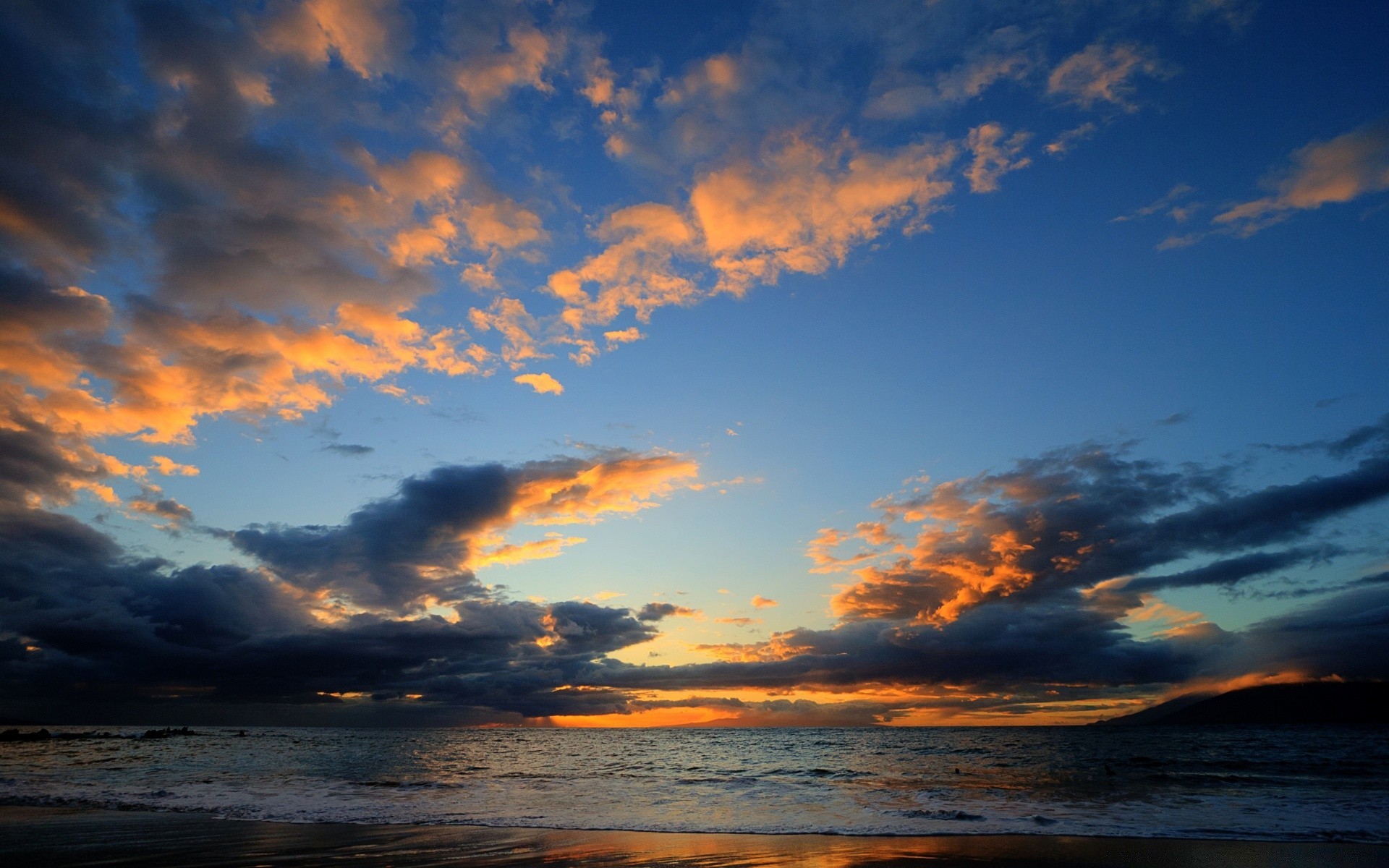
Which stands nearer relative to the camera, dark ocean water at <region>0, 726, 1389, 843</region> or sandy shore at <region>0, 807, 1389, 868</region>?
sandy shore at <region>0, 807, 1389, 868</region>

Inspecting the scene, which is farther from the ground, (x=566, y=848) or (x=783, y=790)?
(x=566, y=848)

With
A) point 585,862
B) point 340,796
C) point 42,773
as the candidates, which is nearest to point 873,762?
point 340,796

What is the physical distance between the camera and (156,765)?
154 feet

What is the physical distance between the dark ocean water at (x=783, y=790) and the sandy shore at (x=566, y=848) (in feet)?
6.13

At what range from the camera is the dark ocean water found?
22.3m

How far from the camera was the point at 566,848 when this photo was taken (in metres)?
17.3

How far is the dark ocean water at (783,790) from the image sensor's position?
73.1 ft

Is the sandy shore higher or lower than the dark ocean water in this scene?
higher

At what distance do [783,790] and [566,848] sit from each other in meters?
21.4

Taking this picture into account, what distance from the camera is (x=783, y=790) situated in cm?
3528

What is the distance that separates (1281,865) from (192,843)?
27548mm

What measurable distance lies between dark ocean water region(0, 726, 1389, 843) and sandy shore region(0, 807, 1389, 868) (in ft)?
6.13

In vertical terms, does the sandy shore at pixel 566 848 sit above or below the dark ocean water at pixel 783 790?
above

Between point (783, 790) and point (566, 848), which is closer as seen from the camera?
point (566, 848)
